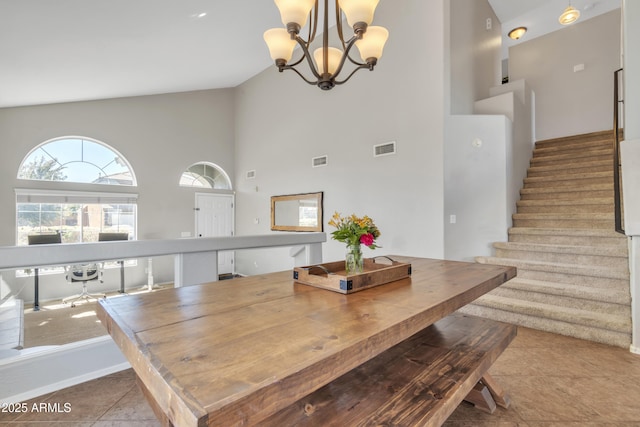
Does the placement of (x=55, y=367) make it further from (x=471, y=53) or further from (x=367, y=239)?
(x=471, y=53)

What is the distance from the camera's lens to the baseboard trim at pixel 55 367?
1.76 meters

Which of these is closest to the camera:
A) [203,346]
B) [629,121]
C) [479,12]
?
[203,346]

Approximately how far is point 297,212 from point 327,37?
13.0 ft

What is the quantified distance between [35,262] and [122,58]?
12.2ft

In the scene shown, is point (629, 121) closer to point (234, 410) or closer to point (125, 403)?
point (234, 410)

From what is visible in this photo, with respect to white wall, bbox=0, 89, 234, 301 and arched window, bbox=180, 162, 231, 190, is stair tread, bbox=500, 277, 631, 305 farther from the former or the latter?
arched window, bbox=180, 162, 231, 190

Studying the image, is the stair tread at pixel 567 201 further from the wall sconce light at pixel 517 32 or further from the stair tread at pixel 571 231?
the wall sconce light at pixel 517 32

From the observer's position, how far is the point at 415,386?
123 cm

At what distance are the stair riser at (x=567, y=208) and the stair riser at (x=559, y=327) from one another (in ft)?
6.15

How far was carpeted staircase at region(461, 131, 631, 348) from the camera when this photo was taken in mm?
2811

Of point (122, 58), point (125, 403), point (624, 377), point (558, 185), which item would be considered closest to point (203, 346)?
point (125, 403)

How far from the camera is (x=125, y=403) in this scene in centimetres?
182

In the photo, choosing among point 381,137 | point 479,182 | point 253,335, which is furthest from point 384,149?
point 253,335

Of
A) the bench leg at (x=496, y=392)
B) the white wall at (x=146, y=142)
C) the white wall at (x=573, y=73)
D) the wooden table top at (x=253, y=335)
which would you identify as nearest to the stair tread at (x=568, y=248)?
the bench leg at (x=496, y=392)
